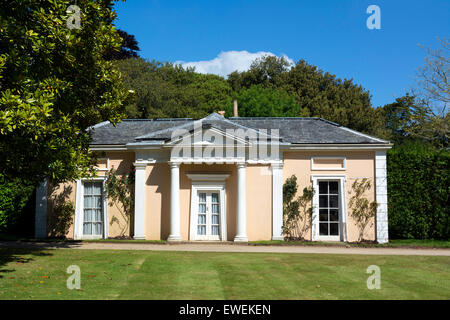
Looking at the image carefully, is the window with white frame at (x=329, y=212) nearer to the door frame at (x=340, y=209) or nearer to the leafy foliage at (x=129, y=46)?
the door frame at (x=340, y=209)

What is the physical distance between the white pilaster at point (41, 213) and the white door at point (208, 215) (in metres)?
6.05

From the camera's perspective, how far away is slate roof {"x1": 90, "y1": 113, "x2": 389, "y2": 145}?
16656mm

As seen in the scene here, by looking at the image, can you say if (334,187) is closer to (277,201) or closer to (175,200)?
(277,201)

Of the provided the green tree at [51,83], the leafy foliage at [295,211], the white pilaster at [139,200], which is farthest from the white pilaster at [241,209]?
the green tree at [51,83]

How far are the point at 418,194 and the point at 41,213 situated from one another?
1461 cm

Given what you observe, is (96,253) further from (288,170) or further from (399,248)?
(399,248)

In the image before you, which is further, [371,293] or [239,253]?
[239,253]

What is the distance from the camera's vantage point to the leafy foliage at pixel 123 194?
16641mm

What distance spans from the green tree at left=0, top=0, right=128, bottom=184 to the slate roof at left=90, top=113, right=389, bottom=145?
15.3 feet

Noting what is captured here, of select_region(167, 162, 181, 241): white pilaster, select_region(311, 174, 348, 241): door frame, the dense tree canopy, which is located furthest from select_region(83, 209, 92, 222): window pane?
the dense tree canopy

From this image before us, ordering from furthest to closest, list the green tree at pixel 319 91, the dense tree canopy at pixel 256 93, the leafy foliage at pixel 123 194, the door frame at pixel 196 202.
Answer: the green tree at pixel 319 91 < the dense tree canopy at pixel 256 93 < the leafy foliage at pixel 123 194 < the door frame at pixel 196 202
